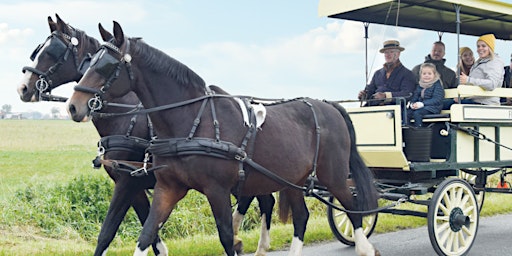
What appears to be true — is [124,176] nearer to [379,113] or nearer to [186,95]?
[186,95]

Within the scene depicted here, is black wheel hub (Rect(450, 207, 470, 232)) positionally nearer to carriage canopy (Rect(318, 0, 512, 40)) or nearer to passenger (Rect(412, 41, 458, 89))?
passenger (Rect(412, 41, 458, 89))

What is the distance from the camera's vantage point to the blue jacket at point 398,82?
6.62 meters

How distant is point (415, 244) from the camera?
6742 mm

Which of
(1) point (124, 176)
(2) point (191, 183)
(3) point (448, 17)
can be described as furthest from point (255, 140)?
(3) point (448, 17)

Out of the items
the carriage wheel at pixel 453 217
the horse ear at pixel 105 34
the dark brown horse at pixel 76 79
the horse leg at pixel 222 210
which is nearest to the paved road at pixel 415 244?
the carriage wheel at pixel 453 217

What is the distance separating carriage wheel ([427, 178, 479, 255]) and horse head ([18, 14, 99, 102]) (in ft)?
12.5

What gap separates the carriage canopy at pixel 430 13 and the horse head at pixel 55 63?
2925mm

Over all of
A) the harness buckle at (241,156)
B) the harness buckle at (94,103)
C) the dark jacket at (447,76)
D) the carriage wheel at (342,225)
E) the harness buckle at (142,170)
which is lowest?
the carriage wheel at (342,225)

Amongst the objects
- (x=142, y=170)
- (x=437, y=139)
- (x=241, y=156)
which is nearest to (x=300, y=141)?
(x=241, y=156)

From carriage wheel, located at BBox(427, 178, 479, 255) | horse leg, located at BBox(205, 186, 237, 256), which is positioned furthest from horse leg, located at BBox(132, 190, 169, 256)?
carriage wheel, located at BBox(427, 178, 479, 255)

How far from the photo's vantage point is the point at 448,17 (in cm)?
784

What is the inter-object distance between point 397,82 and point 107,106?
352 centimetres

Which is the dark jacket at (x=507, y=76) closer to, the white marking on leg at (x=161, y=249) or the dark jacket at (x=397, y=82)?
the dark jacket at (x=397, y=82)

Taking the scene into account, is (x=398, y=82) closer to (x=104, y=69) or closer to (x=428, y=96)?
(x=428, y=96)
